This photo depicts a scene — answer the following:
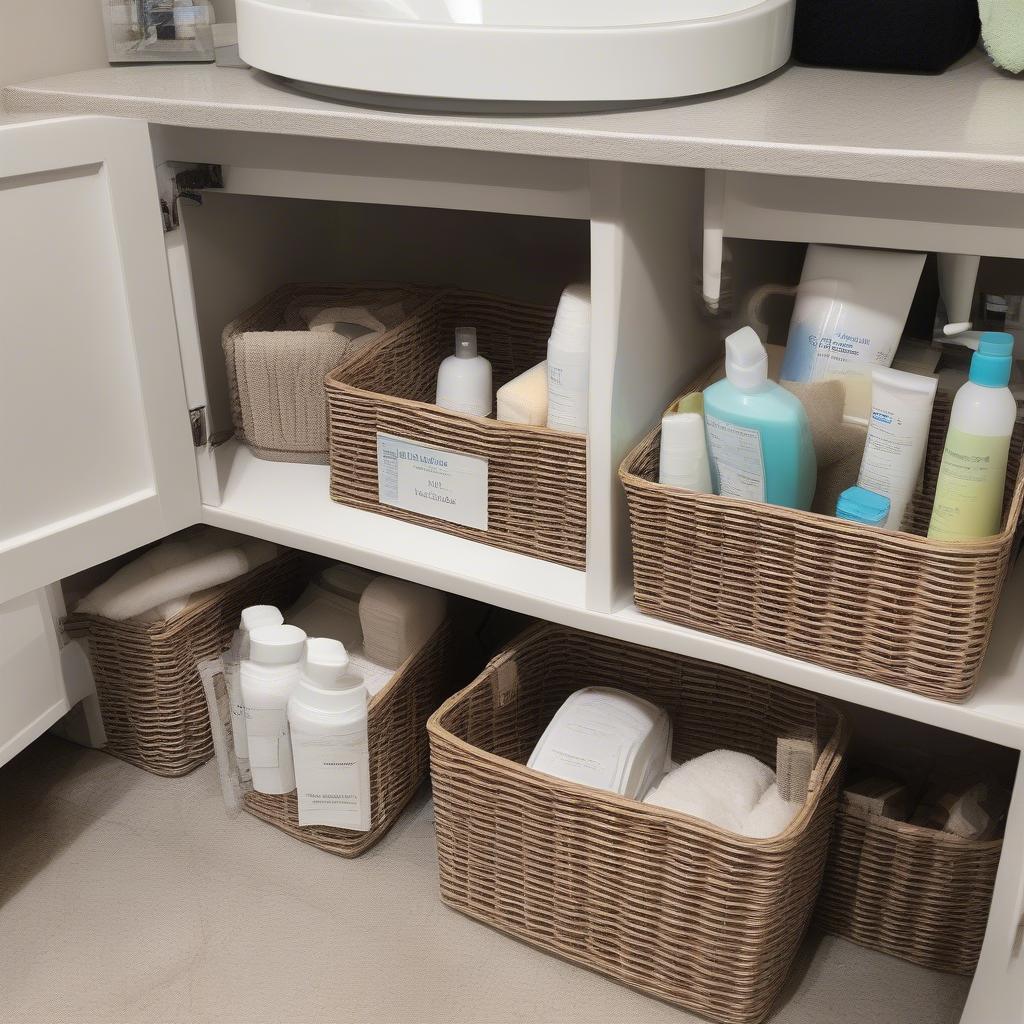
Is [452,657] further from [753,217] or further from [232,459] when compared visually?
[753,217]

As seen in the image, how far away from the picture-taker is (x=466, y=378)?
3.65ft

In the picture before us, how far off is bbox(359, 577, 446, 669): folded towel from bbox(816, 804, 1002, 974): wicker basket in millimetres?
479

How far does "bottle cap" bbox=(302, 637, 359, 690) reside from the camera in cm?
111

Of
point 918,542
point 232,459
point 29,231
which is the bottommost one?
point 232,459

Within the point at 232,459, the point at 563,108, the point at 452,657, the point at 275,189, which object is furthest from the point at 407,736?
the point at 563,108

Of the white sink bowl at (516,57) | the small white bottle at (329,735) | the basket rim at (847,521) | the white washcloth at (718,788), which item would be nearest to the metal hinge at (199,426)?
the small white bottle at (329,735)

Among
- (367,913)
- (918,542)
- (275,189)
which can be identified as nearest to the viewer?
(918,542)

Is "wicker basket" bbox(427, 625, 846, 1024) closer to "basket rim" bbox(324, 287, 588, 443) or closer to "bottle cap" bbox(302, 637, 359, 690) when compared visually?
→ "bottle cap" bbox(302, 637, 359, 690)

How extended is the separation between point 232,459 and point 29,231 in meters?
0.40

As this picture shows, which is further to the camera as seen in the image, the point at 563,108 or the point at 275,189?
Answer: the point at 275,189

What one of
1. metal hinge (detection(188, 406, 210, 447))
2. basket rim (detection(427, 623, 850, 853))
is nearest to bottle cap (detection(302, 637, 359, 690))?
basket rim (detection(427, 623, 850, 853))

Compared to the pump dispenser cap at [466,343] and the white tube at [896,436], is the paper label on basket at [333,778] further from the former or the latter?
the white tube at [896,436]

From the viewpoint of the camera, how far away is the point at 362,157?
0.98 metres

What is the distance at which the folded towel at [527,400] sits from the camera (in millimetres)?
1057
